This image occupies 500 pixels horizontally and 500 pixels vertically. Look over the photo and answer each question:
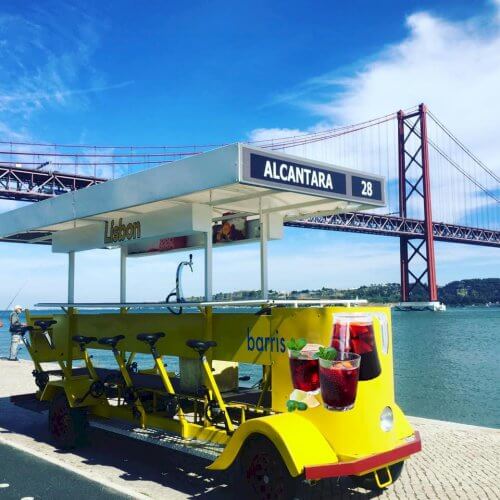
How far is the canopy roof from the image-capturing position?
4863mm

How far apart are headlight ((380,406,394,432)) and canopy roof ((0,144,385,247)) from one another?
1935 millimetres

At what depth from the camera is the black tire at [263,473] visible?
426 cm

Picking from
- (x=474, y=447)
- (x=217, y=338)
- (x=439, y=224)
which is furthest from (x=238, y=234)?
(x=439, y=224)

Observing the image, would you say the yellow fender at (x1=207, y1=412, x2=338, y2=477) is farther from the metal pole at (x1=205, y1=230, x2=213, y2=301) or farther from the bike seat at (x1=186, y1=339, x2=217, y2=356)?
the metal pole at (x1=205, y1=230, x2=213, y2=301)

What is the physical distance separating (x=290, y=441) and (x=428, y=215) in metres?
59.6

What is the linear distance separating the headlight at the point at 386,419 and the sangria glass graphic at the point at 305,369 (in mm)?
562

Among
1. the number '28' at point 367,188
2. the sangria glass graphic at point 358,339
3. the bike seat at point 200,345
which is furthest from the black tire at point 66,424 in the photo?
the number '28' at point 367,188

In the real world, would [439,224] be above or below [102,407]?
above

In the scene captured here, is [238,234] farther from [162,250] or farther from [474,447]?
[474,447]

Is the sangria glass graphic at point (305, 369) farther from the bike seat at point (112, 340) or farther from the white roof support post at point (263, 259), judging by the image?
the bike seat at point (112, 340)

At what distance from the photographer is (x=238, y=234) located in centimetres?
718

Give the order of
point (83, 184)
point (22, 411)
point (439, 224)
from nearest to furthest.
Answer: point (22, 411), point (83, 184), point (439, 224)

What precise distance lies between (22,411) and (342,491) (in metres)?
6.16

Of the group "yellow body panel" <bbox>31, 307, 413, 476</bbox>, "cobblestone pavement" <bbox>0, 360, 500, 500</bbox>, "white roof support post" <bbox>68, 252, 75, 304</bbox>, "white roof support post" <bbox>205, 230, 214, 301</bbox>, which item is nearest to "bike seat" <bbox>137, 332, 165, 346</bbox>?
"yellow body panel" <bbox>31, 307, 413, 476</bbox>
